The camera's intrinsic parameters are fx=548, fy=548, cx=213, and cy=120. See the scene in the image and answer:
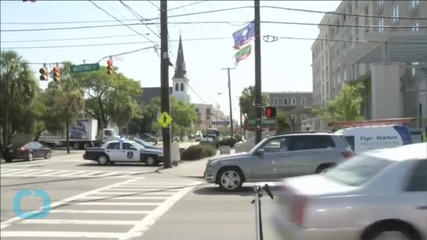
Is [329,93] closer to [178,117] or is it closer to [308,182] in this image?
[178,117]

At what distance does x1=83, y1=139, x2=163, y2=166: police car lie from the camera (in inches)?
1149

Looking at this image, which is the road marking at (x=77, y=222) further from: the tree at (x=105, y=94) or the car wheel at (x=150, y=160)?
the tree at (x=105, y=94)

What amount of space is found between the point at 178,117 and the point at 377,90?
93167 mm

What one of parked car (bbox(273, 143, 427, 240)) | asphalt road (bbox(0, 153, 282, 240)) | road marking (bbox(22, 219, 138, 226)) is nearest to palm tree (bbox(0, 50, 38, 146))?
asphalt road (bbox(0, 153, 282, 240))

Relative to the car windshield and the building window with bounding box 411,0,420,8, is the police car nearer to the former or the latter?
the car windshield

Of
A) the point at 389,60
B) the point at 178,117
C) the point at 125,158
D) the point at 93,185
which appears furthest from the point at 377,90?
the point at 178,117

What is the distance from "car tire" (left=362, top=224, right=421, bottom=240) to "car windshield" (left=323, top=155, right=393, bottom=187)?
0.56 m

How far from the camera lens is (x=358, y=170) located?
6738mm

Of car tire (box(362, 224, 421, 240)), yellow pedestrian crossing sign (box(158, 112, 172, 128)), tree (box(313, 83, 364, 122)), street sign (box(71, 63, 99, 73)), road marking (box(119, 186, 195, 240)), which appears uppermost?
street sign (box(71, 63, 99, 73))

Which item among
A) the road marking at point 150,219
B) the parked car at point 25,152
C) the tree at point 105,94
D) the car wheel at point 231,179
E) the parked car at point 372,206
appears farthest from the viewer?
the tree at point 105,94

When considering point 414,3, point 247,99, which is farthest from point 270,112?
point 247,99

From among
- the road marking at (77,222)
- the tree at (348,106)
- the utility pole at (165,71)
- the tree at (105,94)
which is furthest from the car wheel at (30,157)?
the tree at (105,94)

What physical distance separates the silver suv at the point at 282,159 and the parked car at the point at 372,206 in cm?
853

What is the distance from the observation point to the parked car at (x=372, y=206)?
6078 mm
